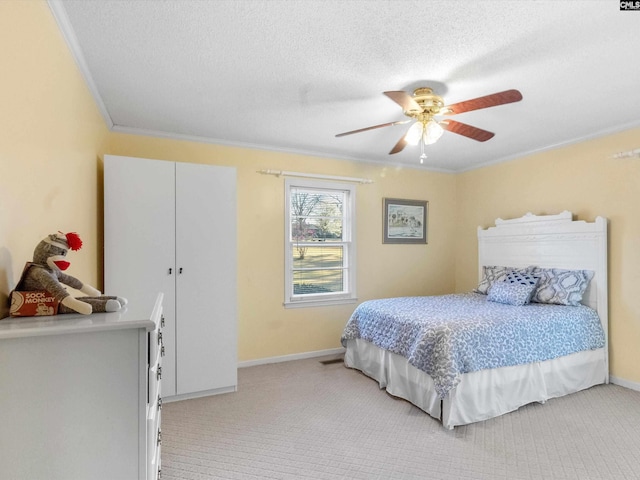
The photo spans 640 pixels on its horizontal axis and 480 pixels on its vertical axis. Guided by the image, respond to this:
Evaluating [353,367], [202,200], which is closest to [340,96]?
[202,200]

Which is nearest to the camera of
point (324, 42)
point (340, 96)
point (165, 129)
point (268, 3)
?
point (268, 3)

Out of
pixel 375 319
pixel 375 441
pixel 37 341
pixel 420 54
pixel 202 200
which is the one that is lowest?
pixel 375 441

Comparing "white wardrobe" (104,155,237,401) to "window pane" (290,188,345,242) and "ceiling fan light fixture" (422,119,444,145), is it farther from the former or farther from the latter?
"ceiling fan light fixture" (422,119,444,145)

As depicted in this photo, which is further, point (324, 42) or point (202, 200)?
point (202, 200)

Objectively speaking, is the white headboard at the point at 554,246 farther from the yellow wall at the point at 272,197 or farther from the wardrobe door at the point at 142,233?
the wardrobe door at the point at 142,233

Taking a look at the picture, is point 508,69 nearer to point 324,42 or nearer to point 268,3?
point 324,42

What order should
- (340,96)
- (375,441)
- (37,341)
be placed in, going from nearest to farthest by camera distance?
(37,341) < (375,441) < (340,96)

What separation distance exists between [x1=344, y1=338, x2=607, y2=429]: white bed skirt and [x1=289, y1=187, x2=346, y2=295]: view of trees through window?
1.06 metres

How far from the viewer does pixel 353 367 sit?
12.2ft

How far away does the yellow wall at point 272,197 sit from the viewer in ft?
4.40

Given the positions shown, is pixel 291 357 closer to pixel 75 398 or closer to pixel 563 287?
pixel 563 287

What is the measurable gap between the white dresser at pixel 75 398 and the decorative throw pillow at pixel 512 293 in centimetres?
334

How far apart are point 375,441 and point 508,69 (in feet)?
8.41

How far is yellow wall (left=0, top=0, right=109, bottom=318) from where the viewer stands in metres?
1.22
